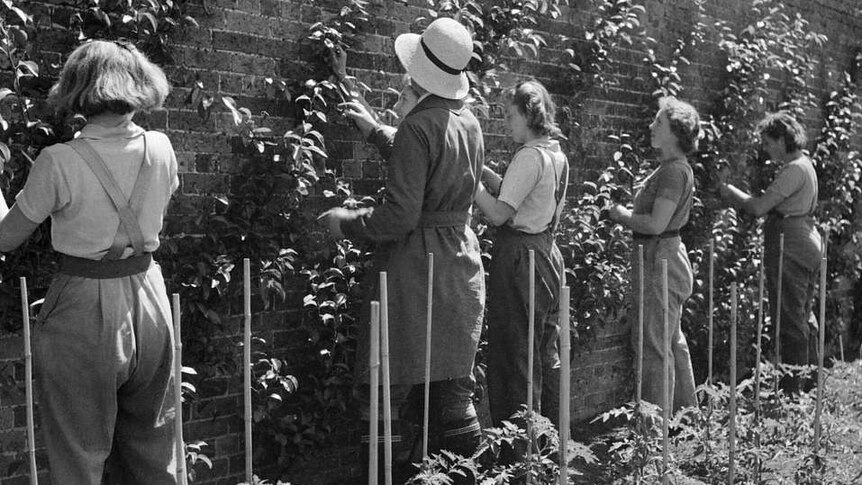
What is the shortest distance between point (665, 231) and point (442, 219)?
1.67 m

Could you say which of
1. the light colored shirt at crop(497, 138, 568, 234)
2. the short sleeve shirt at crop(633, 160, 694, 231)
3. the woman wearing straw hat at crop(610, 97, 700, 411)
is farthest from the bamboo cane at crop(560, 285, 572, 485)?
the short sleeve shirt at crop(633, 160, 694, 231)

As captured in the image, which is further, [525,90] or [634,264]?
[634,264]

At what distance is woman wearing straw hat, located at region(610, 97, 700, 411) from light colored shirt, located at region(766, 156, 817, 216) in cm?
139

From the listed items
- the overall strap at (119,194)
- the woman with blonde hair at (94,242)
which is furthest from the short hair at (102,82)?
the overall strap at (119,194)

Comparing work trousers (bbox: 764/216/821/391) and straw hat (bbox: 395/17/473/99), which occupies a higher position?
straw hat (bbox: 395/17/473/99)

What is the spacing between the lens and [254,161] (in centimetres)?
396

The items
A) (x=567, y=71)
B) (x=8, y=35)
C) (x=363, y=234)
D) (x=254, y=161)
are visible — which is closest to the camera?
(x=8, y=35)

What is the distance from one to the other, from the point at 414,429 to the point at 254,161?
1.48 meters

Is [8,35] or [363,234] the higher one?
[8,35]

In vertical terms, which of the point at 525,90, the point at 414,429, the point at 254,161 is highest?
the point at 525,90

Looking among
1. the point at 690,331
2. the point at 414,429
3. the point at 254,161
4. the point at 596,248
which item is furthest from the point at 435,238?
the point at 690,331

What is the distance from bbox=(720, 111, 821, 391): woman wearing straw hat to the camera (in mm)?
6176

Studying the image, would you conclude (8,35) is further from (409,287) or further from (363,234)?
(409,287)

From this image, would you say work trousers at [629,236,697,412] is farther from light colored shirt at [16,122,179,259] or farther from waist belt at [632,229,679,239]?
light colored shirt at [16,122,179,259]
